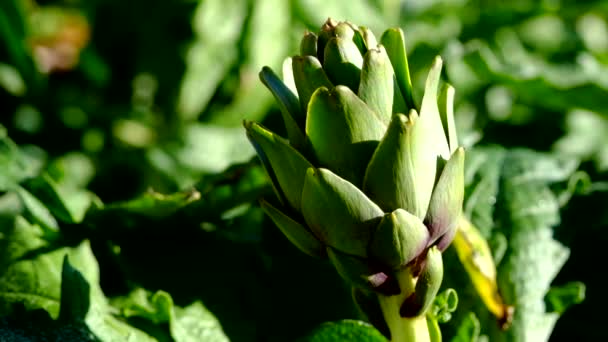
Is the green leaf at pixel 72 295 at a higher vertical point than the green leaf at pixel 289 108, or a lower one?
lower

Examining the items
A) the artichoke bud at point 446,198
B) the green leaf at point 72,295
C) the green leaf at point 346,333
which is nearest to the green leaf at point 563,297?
the green leaf at point 346,333

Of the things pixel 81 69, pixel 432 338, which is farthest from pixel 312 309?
pixel 81 69

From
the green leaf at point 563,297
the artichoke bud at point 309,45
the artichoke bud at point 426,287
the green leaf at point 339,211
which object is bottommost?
the green leaf at point 563,297

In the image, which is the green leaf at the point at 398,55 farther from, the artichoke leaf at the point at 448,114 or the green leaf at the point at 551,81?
the green leaf at the point at 551,81

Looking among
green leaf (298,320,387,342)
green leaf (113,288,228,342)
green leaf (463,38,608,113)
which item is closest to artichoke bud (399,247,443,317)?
green leaf (298,320,387,342)

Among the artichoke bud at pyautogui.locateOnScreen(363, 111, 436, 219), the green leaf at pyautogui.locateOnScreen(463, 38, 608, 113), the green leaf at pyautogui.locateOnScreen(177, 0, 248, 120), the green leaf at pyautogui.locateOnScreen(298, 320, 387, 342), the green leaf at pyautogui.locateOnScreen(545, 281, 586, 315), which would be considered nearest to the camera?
the artichoke bud at pyautogui.locateOnScreen(363, 111, 436, 219)

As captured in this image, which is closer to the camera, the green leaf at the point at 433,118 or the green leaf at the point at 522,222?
the green leaf at the point at 433,118

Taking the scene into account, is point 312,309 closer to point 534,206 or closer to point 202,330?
point 202,330

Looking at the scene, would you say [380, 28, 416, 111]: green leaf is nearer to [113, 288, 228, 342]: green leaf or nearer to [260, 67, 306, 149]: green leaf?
[260, 67, 306, 149]: green leaf
